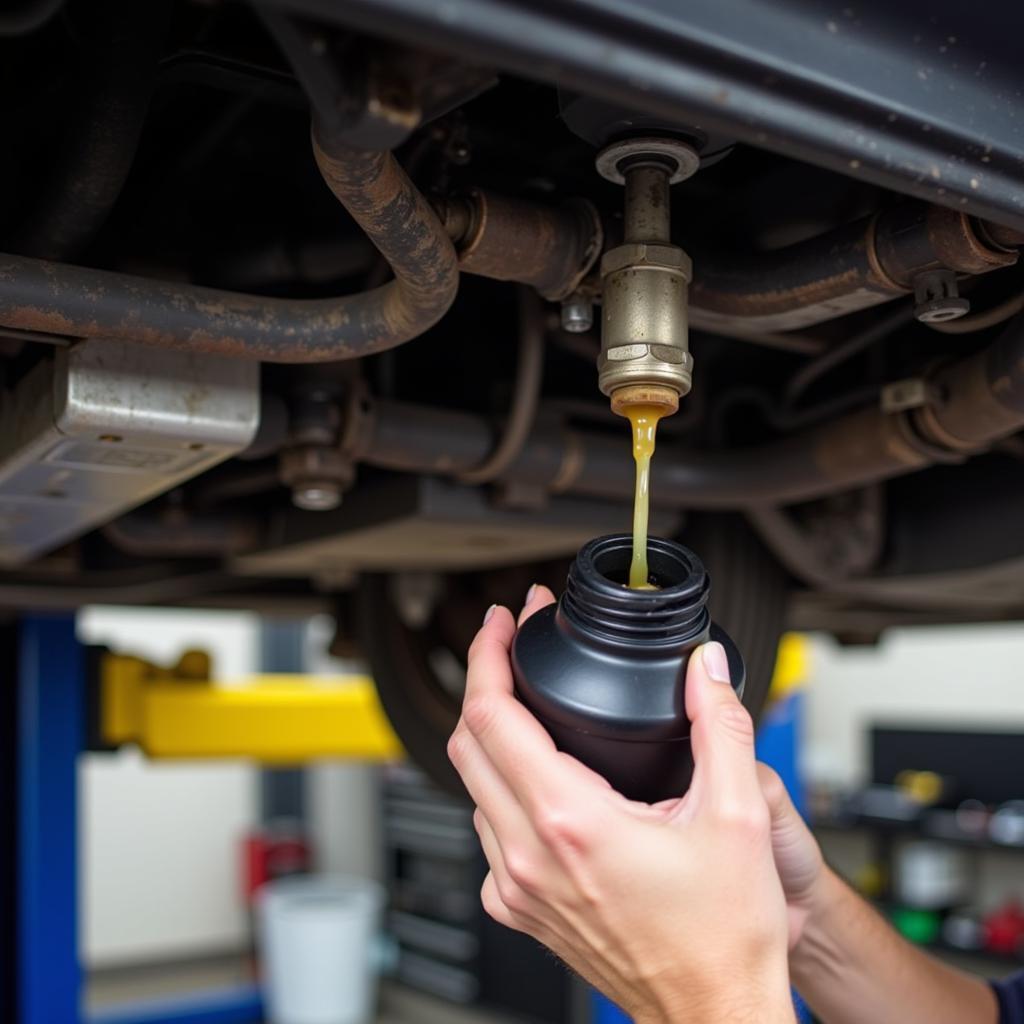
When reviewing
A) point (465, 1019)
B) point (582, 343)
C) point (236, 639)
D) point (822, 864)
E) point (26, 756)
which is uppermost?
point (236, 639)

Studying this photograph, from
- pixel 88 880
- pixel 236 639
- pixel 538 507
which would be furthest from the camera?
pixel 236 639

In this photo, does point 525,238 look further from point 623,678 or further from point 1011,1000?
point 1011,1000

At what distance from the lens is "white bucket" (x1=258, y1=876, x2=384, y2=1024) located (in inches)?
164

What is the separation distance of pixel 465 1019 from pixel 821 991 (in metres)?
3.70

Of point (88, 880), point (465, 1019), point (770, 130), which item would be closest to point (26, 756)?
point (770, 130)

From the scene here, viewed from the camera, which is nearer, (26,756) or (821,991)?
(821,991)

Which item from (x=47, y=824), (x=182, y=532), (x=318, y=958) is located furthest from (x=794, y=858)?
(x=318, y=958)

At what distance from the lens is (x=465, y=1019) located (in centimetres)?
420

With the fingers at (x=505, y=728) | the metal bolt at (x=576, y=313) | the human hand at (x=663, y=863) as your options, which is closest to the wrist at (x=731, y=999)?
the human hand at (x=663, y=863)

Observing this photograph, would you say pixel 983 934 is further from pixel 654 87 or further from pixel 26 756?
pixel 654 87

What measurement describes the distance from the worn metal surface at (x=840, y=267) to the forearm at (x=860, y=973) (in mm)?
443

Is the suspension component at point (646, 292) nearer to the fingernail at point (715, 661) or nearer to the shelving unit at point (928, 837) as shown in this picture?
the fingernail at point (715, 661)

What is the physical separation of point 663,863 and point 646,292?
24cm

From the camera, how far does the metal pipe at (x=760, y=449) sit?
687 millimetres
